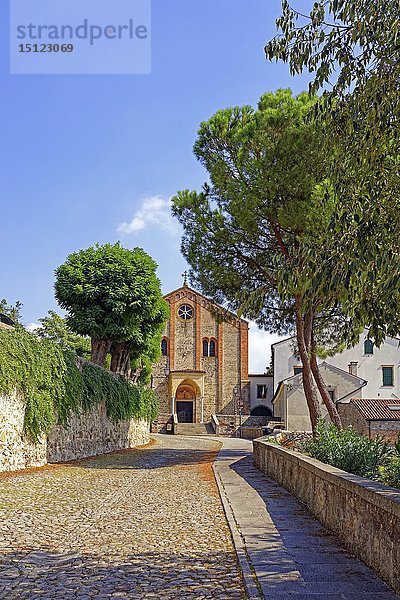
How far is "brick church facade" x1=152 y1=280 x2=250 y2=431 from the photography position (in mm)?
54188

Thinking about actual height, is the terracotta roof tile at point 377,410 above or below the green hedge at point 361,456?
below

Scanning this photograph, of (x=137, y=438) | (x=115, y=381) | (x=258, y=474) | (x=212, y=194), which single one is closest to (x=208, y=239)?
(x=212, y=194)

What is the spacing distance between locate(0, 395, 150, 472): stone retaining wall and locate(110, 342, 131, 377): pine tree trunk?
2.71 meters

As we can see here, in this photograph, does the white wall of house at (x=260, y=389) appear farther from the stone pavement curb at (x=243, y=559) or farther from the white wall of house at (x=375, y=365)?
the stone pavement curb at (x=243, y=559)

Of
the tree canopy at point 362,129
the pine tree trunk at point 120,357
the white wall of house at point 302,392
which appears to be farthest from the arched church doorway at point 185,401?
the tree canopy at point 362,129

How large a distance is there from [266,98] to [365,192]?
1573 cm

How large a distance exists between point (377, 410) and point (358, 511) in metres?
26.4

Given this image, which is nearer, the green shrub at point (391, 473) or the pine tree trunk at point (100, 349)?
the green shrub at point (391, 473)

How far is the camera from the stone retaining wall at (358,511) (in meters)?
5.04

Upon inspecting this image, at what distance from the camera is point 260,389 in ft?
181

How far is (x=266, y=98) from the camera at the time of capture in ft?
67.2

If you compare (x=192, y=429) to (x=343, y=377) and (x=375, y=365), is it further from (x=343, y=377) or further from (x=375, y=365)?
(x=375, y=365)

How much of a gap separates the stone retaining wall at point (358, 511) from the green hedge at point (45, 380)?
765 centimetres

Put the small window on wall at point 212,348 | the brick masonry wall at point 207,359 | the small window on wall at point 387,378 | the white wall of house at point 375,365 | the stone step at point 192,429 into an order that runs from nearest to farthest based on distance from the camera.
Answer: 1. the white wall of house at point 375,365
2. the small window on wall at point 387,378
3. the stone step at point 192,429
4. the brick masonry wall at point 207,359
5. the small window on wall at point 212,348
